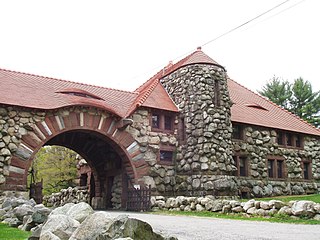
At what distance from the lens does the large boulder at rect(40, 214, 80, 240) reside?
5070 millimetres

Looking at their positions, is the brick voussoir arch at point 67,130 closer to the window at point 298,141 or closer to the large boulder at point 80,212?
the large boulder at point 80,212

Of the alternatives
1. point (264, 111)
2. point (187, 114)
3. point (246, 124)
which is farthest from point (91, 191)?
point (264, 111)

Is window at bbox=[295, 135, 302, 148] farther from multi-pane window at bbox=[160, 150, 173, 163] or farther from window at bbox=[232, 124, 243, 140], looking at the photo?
multi-pane window at bbox=[160, 150, 173, 163]

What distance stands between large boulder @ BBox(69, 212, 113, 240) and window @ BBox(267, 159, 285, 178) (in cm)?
1779

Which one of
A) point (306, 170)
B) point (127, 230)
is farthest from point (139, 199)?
point (306, 170)

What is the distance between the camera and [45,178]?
28.0 m

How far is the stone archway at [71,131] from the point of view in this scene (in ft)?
48.8

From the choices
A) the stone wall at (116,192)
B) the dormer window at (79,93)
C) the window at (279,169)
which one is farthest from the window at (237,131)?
the dormer window at (79,93)

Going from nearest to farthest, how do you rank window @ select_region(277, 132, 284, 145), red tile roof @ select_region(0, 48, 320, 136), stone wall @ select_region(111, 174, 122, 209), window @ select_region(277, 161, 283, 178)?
1. red tile roof @ select_region(0, 48, 320, 136)
2. stone wall @ select_region(111, 174, 122, 209)
3. window @ select_region(277, 161, 283, 178)
4. window @ select_region(277, 132, 284, 145)

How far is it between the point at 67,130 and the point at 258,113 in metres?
11.8

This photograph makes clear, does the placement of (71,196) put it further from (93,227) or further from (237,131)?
(93,227)

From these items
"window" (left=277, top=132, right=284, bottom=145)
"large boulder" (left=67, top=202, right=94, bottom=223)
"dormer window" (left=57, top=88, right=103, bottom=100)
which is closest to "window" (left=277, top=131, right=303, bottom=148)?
"window" (left=277, top=132, right=284, bottom=145)

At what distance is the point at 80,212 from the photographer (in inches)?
232

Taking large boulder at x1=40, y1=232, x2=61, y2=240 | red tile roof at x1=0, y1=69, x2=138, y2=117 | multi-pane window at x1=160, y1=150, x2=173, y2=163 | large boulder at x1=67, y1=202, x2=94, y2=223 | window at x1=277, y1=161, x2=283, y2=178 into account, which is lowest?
large boulder at x1=40, y1=232, x2=61, y2=240
